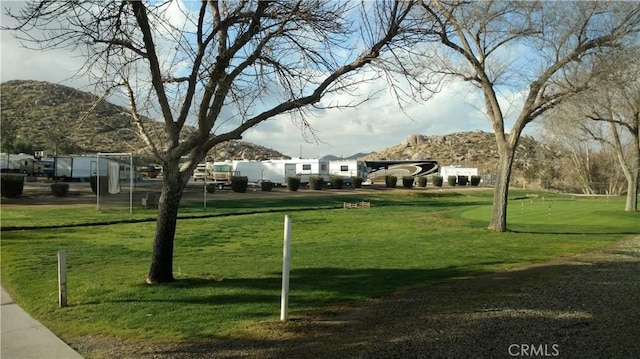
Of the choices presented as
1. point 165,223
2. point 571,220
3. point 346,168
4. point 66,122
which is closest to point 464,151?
point 346,168

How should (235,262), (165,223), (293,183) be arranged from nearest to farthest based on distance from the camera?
(165,223), (235,262), (293,183)

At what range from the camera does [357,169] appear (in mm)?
62375

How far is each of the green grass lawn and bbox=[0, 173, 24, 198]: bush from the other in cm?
678

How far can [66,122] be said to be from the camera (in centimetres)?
1216

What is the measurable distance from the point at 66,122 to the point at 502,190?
1404 centimetres

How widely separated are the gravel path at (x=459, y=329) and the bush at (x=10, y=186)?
27.9m

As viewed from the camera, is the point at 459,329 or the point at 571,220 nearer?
the point at 459,329

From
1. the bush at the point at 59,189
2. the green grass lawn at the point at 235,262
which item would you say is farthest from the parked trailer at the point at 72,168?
the green grass lawn at the point at 235,262

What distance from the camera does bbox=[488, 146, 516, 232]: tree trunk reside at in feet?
61.3

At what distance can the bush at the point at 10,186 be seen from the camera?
29672 millimetres

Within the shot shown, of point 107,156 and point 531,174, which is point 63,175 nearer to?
point 107,156

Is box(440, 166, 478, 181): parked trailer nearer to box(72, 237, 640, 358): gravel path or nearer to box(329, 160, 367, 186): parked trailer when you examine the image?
box(329, 160, 367, 186): parked trailer

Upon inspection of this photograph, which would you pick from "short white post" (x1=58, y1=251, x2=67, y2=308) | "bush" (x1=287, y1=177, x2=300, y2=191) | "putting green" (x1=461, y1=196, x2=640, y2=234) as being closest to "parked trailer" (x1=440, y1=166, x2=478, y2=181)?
"bush" (x1=287, y1=177, x2=300, y2=191)

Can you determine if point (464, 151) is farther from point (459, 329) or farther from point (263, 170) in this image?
point (459, 329)
